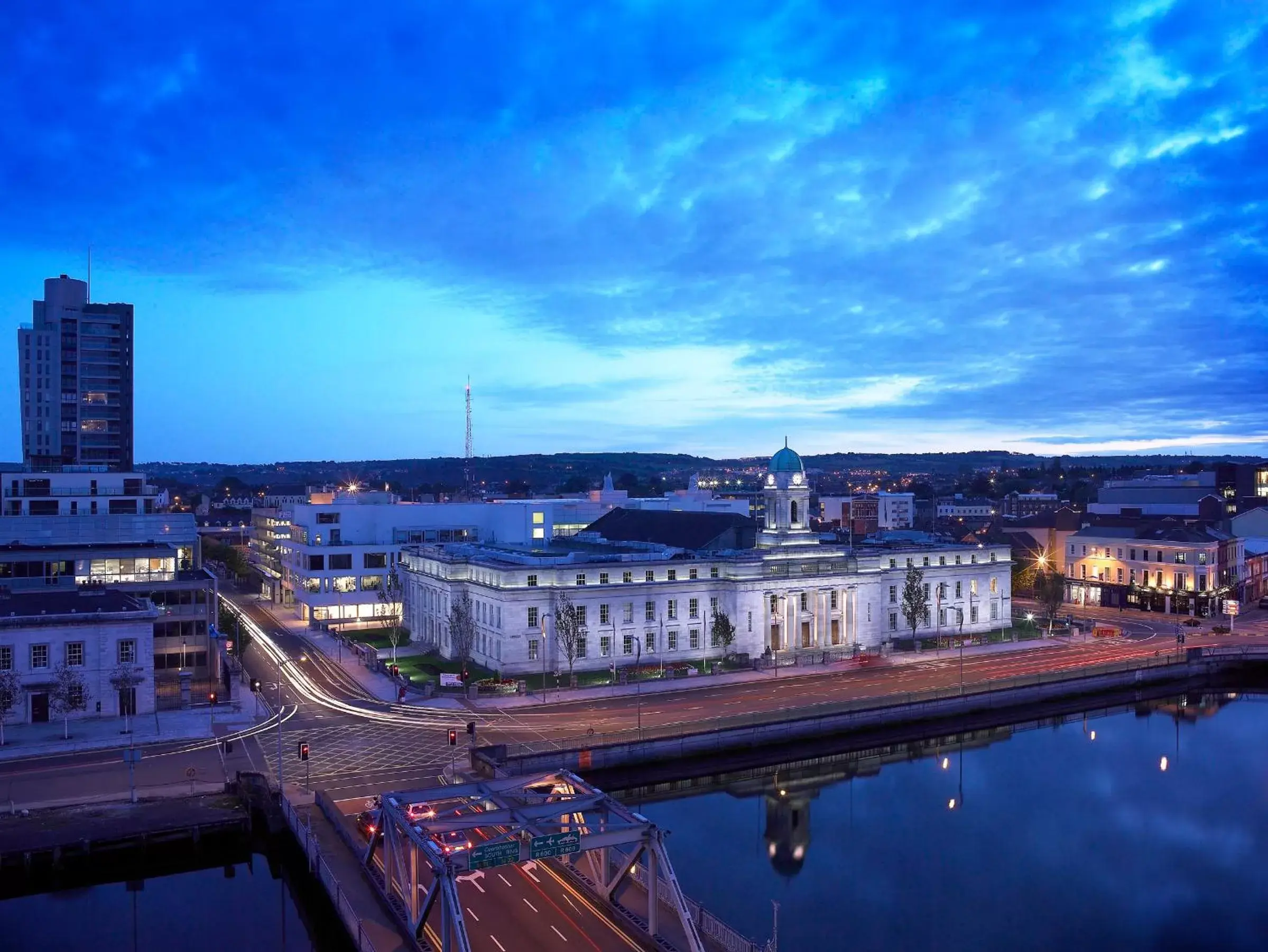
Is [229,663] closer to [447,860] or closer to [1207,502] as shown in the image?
[447,860]

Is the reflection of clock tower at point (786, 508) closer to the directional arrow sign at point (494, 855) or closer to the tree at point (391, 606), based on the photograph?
the tree at point (391, 606)

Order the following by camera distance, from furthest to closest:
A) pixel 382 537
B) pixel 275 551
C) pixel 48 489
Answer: pixel 275 551 → pixel 382 537 → pixel 48 489

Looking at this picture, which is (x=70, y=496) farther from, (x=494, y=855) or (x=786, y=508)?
(x=494, y=855)

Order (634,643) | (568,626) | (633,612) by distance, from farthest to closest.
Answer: (633,612) → (634,643) → (568,626)

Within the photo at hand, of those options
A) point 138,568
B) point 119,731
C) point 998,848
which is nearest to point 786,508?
point 998,848

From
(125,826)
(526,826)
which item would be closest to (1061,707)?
(526,826)

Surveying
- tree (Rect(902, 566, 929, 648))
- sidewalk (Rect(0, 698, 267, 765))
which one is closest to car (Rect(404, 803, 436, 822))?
sidewalk (Rect(0, 698, 267, 765))
